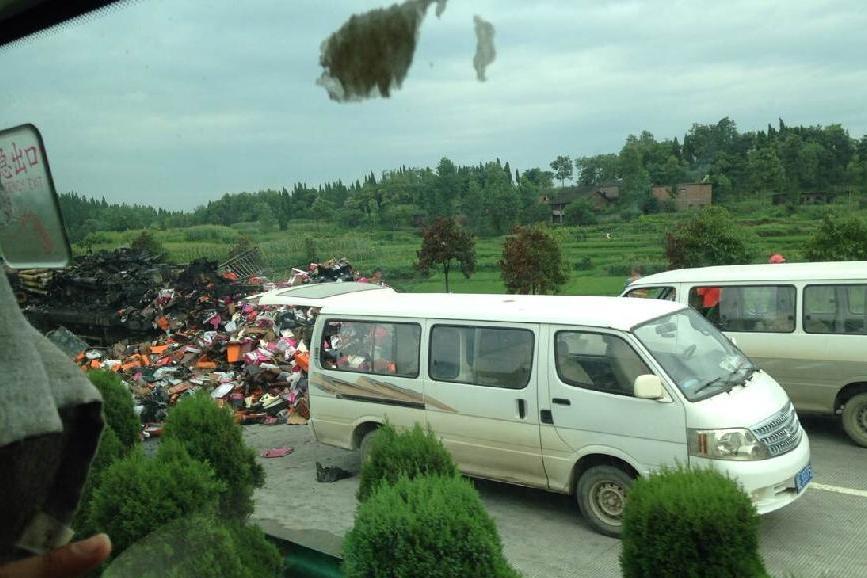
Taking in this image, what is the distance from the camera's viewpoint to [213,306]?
1392 centimetres

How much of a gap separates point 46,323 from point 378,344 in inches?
306

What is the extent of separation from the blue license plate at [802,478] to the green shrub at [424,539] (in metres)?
3.40

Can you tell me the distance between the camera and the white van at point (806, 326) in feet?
22.8

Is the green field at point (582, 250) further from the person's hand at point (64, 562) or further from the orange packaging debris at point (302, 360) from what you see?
the person's hand at point (64, 562)

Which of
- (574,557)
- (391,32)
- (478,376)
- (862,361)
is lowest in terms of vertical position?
(574,557)

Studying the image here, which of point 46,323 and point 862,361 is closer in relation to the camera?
point 862,361

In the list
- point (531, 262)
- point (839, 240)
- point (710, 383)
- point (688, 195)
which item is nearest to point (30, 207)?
point (710, 383)

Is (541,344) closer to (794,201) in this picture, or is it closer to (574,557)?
(574,557)

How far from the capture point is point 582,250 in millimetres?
17438

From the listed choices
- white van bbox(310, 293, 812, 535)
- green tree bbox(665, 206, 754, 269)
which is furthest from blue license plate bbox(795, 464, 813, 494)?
green tree bbox(665, 206, 754, 269)

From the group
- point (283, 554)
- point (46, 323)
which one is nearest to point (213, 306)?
point (46, 323)

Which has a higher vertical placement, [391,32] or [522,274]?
[391,32]

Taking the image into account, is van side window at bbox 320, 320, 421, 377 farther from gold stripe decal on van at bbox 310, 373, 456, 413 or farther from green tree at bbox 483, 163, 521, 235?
green tree at bbox 483, 163, 521, 235

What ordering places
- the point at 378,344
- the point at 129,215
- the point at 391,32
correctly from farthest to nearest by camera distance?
the point at 378,344 < the point at 129,215 < the point at 391,32
